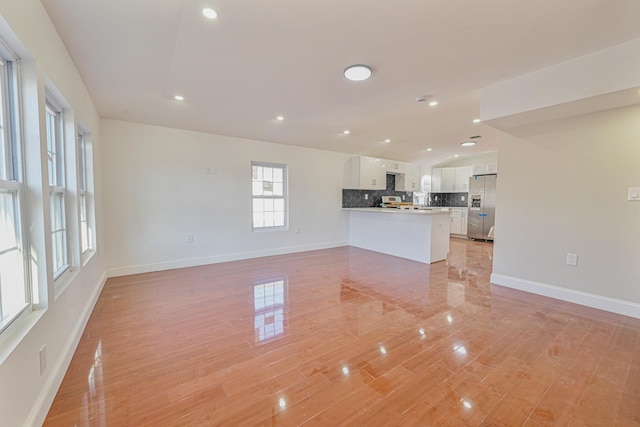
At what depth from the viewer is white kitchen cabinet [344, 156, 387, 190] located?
620cm

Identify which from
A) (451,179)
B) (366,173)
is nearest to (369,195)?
(366,173)

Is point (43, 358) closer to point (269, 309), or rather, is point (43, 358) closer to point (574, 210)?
point (269, 309)

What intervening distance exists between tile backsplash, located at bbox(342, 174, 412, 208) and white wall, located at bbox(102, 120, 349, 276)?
1078 millimetres

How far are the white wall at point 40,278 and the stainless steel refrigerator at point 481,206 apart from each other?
7947mm

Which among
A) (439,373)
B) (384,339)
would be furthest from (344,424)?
(384,339)

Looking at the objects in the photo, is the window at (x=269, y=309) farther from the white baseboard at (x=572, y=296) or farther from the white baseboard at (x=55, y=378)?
the white baseboard at (x=572, y=296)

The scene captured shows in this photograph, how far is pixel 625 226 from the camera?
266 cm

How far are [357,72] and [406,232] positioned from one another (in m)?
3.44

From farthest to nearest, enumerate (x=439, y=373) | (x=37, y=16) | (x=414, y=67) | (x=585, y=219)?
(x=585, y=219) < (x=414, y=67) < (x=439, y=373) < (x=37, y=16)

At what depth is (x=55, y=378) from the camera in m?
1.58

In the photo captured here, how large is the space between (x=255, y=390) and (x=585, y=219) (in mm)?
3671

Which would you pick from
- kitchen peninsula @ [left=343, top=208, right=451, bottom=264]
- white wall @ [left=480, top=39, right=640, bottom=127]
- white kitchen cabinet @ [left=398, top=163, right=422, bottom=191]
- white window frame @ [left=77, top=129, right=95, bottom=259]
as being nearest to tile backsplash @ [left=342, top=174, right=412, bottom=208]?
white kitchen cabinet @ [left=398, top=163, right=422, bottom=191]

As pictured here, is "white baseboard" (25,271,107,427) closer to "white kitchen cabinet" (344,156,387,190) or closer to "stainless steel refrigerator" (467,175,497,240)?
"white kitchen cabinet" (344,156,387,190)

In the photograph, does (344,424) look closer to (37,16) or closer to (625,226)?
(37,16)
